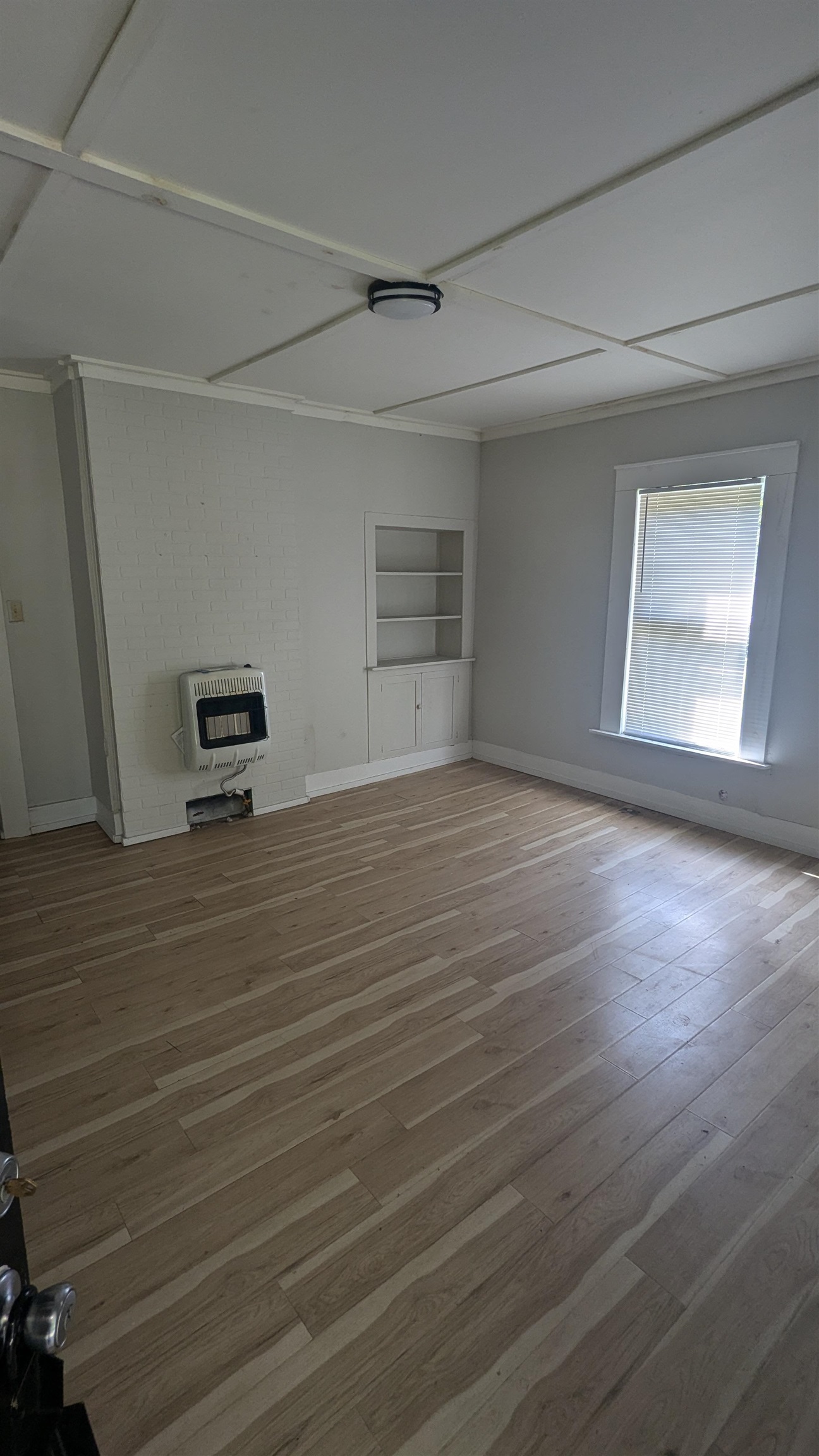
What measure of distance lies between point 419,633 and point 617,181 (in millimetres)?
4137

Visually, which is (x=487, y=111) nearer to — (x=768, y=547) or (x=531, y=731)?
(x=768, y=547)

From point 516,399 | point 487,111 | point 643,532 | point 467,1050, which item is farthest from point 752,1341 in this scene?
point 516,399

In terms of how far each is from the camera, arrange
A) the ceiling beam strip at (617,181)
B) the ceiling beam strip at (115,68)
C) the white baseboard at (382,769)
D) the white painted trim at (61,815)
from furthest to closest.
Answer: the white baseboard at (382,769) → the white painted trim at (61,815) → the ceiling beam strip at (617,181) → the ceiling beam strip at (115,68)

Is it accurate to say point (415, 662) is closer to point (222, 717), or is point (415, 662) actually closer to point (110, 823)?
point (222, 717)

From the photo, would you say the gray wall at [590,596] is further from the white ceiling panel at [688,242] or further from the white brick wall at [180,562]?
the white brick wall at [180,562]

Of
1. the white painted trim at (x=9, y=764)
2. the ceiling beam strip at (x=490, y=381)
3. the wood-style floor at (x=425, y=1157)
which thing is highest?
the ceiling beam strip at (x=490, y=381)

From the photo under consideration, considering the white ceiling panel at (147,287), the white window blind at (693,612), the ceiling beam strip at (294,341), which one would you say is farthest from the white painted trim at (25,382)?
the white window blind at (693,612)

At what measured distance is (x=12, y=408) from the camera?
3.92m

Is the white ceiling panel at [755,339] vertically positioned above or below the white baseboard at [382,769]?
above

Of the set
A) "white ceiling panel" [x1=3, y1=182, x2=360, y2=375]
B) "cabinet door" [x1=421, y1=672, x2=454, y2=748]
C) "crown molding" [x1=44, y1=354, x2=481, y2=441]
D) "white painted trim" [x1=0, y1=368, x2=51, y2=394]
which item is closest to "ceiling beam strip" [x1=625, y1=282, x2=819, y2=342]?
"white ceiling panel" [x1=3, y1=182, x2=360, y2=375]

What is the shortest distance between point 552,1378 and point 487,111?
2.83 metres

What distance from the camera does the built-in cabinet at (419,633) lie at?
17.6 ft

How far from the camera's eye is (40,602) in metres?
4.21

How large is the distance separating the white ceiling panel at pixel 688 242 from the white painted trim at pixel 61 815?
150 inches
